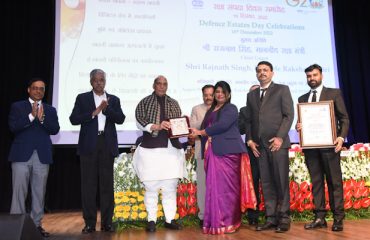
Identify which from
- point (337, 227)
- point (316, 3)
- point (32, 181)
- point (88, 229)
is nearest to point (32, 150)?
point (32, 181)

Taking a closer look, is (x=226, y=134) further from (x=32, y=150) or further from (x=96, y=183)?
(x=32, y=150)

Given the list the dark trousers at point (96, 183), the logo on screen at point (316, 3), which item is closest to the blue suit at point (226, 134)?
the dark trousers at point (96, 183)

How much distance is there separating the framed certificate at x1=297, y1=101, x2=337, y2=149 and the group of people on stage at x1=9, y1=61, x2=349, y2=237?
7 centimetres

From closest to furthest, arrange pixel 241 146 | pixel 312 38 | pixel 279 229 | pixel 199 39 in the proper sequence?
pixel 279 229 < pixel 241 146 < pixel 199 39 < pixel 312 38

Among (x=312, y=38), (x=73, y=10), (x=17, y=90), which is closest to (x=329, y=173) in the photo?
(x=312, y=38)

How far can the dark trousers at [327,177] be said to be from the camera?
136 inches

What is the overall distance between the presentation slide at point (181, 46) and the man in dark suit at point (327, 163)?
1922 millimetres

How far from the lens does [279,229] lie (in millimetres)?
3330

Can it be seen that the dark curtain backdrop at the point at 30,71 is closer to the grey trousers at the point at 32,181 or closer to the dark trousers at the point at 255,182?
the grey trousers at the point at 32,181

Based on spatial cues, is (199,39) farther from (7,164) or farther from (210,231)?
(7,164)

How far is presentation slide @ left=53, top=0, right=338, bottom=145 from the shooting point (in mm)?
5078

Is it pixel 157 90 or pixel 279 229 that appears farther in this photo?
pixel 157 90

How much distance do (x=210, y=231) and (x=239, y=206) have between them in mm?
352

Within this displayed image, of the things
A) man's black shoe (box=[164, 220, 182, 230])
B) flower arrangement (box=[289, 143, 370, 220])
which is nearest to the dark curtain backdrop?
man's black shoe (box=[164, 220, 182, 230])
